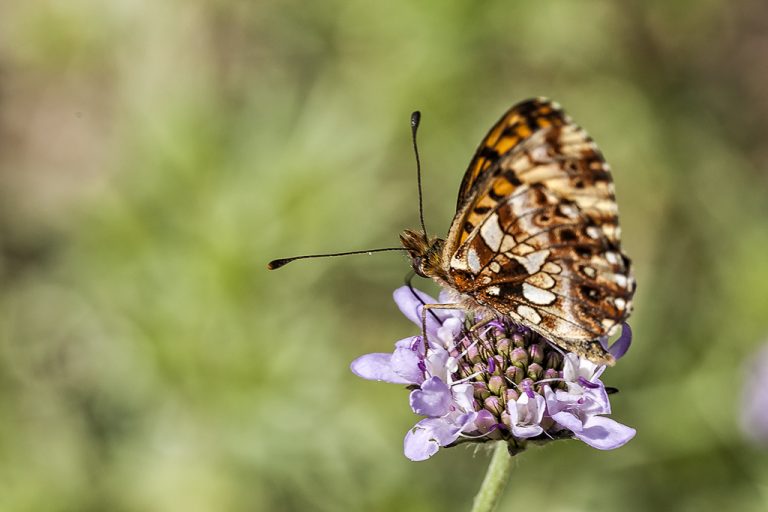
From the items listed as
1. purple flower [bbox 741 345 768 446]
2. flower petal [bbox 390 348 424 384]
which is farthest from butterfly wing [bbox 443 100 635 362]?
purple flower [bbox 741 345 768 446]

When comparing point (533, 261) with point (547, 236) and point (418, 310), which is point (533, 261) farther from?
point (418, 310)

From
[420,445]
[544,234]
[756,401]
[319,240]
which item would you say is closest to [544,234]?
[544,234]

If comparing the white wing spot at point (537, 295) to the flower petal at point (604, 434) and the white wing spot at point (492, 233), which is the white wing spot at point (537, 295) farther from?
the flower petal at point (604, 434)

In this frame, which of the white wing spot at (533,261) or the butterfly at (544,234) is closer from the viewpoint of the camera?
the butterfly at (544,234)

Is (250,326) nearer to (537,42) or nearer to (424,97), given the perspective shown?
(424,97)

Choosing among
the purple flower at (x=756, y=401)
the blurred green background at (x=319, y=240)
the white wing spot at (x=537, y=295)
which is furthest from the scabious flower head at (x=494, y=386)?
the purple flower at (x=756, y=401)

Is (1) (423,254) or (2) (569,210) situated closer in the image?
(2) (569,210)

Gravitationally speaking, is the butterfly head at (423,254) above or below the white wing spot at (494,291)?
above

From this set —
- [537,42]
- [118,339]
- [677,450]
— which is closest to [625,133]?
[537,42]
